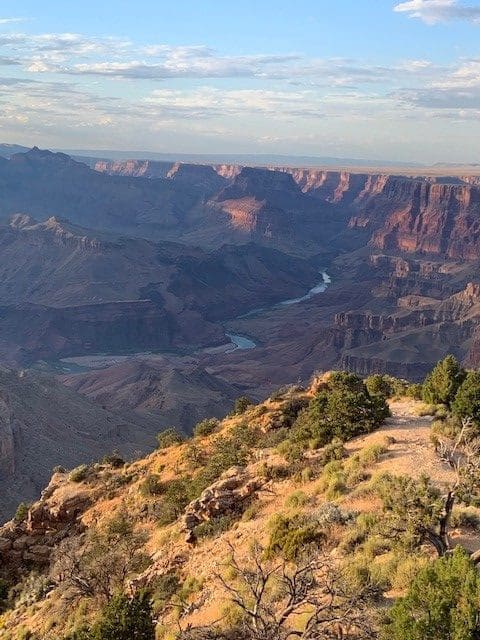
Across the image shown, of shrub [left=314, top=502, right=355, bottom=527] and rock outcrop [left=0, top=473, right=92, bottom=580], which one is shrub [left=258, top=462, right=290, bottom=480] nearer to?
shrub [left=314, top=502, right=355, bottom=527]

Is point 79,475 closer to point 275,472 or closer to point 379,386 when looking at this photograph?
point 275,472

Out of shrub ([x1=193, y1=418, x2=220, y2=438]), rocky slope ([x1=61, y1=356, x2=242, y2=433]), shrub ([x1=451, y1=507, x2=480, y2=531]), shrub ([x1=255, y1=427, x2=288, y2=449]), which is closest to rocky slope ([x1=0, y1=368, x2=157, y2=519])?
rocky slope ([x1=61, y1=356, x2=242, y2=433])

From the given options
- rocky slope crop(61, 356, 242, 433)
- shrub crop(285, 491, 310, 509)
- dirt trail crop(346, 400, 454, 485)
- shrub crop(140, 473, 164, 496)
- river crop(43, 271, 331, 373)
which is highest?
dirt trail crop(346, 400, 454, 485)

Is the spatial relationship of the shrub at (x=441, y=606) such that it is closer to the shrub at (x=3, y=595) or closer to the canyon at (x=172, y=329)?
the shrub at (x=3, y=595)

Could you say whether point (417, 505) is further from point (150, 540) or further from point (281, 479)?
point (150, 540)

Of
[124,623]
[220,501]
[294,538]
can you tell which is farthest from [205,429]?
[124,623]

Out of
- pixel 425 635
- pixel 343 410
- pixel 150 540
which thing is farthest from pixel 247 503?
pixel 425 635
